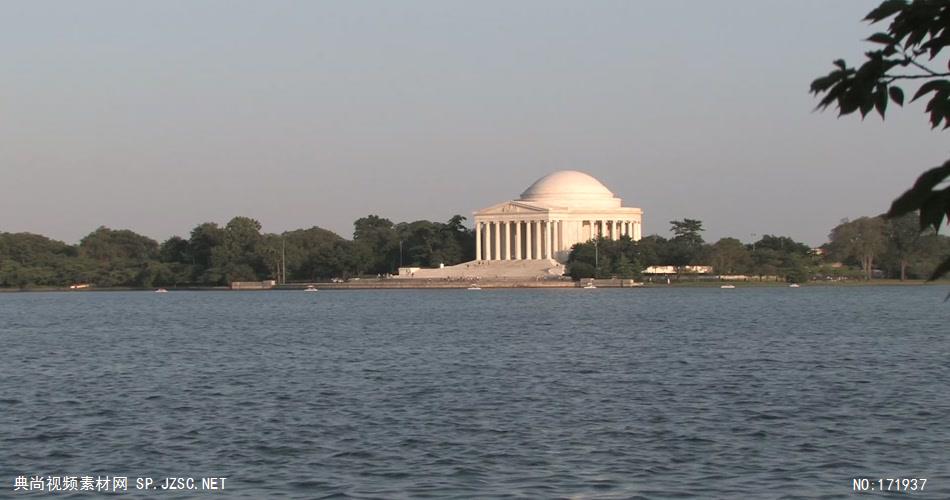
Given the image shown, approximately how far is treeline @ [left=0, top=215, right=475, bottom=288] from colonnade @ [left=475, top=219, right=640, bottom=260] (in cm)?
415

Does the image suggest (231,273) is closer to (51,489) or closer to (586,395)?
(586,395)

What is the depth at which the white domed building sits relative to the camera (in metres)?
173

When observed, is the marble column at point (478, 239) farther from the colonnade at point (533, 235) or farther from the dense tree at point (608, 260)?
the dense tree at point (608, 260)

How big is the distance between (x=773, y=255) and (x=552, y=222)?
30.3m

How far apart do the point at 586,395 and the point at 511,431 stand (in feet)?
23.8

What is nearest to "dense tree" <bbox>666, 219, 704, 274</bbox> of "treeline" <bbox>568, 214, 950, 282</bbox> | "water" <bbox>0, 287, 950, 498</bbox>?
"treeline" <bbox>568, 214, 950, 282</bbox>

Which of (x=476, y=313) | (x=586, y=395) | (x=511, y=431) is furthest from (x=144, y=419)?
(x=476, y=313)

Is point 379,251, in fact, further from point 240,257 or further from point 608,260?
point 608,260

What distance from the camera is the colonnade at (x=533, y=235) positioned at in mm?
173250

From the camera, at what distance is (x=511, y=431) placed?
24125 mm

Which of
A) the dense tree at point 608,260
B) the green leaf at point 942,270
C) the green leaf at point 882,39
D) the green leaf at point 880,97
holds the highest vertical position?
the dense tree at point 608,260

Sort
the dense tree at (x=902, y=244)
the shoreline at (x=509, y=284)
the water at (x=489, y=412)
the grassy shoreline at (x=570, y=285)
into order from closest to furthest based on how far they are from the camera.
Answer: the water at (x=489, y=412) → the dense tree at (x=902, y=244) → the shoreline at (x=509, y=284) → the grassy shoreline at (x=570, y=285)

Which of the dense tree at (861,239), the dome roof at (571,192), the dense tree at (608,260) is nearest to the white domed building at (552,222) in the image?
the dome roof at (571,192)

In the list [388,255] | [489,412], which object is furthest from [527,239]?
[489,412]
